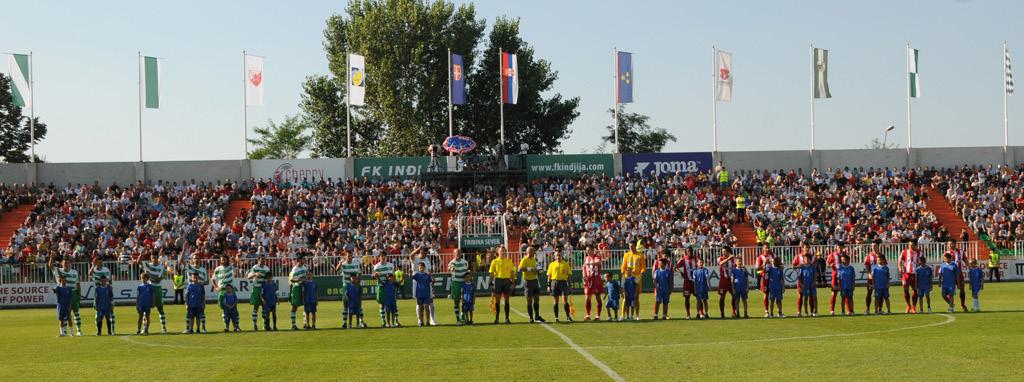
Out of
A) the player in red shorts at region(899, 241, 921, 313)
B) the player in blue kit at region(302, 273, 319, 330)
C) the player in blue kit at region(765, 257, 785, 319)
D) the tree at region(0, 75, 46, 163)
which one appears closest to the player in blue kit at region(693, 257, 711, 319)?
the player in blue kit at region(765, 257, 785, 319)

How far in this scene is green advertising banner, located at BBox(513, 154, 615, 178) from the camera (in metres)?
53.7

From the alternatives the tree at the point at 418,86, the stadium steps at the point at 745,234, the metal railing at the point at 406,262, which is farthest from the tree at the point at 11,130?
the stadium steps at the point at 745,234

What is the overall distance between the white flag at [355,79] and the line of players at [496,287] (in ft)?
89.4

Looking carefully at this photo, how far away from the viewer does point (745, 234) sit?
154 feet

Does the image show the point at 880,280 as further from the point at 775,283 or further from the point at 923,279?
the point at 775,283

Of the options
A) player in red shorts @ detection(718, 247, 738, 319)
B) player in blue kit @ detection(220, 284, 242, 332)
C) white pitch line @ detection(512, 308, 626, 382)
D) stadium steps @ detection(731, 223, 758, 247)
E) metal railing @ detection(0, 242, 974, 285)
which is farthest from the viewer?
stadium steps @ detection(731, 223, 758, 247)

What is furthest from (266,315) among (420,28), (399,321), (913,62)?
(420,28)

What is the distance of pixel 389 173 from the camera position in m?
53.0

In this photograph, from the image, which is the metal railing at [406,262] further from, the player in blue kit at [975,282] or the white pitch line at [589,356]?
the white pitch line at [589,356]

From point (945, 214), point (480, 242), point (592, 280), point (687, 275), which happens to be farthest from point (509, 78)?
point (592, 280)

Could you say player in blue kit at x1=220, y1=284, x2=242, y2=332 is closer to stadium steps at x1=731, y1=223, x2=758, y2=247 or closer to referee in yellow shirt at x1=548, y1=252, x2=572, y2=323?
referee in yellow shirt at x1=548, y1=252, x2=572, y2=323

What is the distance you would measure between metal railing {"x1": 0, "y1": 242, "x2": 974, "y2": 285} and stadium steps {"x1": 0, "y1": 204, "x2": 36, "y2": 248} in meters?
7.97

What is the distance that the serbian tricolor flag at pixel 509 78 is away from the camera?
53.3 meters

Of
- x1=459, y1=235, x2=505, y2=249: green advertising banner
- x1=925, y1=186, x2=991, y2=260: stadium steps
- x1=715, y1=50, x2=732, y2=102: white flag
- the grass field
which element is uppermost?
x1=715, y1=50, x2=732, y2=102: white flag
